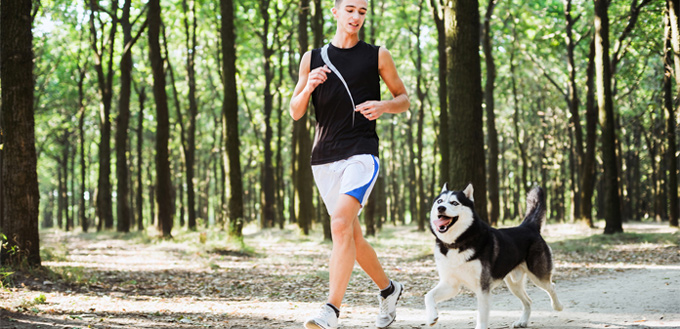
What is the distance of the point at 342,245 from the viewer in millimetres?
4703

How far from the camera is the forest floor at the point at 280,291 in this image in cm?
607

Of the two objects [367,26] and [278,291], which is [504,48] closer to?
[367,26]

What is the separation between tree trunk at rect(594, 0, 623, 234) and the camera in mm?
15977

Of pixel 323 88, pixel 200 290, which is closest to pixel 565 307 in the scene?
pixel 323 88

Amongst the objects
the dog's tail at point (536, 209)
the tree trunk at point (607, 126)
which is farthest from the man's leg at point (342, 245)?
the tree trunk at point (607, 126)

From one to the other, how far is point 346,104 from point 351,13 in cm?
72

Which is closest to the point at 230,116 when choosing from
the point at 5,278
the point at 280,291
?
the point at 280,291

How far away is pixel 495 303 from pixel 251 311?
297 cm

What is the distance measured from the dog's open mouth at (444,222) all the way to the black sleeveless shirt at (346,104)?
2.52 feet

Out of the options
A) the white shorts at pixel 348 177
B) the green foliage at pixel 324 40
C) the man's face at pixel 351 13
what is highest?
the green foliage at pixel 324 40

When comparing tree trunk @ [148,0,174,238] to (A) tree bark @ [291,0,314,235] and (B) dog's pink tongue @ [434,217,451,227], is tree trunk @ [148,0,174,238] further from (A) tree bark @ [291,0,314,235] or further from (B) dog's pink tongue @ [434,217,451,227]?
(B) dog's pink tongue @ [434,217,451,227]

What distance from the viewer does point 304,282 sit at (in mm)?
10023

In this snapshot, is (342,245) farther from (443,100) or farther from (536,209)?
(443,100)

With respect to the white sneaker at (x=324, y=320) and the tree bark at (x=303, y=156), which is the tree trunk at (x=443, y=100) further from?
the white sneaker at (x=324, y=320)
